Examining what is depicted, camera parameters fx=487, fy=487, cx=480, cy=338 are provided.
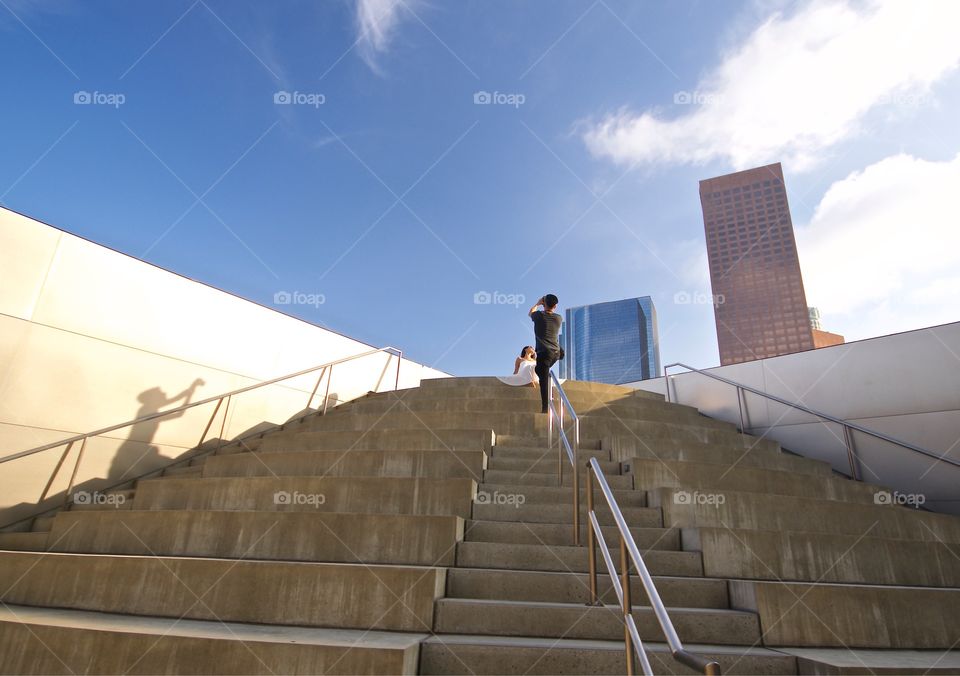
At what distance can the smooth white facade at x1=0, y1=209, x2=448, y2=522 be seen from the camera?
579cm

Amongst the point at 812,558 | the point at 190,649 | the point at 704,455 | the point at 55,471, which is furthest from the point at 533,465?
the point at 55,471

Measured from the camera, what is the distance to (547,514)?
4285mm

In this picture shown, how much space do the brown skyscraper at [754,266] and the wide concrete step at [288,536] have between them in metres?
91.8

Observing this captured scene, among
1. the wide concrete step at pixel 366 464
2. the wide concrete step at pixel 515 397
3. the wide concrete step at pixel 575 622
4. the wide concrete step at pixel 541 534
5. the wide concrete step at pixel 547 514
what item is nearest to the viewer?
the wide concrete step at pixel 575 622

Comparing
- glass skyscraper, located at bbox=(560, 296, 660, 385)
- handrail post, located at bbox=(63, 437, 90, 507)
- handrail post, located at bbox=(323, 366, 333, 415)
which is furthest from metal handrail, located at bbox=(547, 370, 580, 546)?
glass skyscraper, located at bbox=(560, 296, 660, 385)

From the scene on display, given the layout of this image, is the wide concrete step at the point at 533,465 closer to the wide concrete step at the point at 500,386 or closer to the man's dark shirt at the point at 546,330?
the man's dark shirt at the point at 546,330

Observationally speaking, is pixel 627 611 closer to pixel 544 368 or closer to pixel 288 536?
pixel 288 536

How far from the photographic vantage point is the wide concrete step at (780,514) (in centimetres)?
430

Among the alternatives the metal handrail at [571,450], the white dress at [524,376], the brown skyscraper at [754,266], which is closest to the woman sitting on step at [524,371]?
the white dress at [524,376]

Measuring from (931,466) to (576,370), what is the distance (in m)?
168

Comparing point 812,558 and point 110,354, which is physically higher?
point 110,354

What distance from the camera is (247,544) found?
391 cm

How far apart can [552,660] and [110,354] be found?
679 centimetres

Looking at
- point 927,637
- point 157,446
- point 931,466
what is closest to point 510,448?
point 927,637
